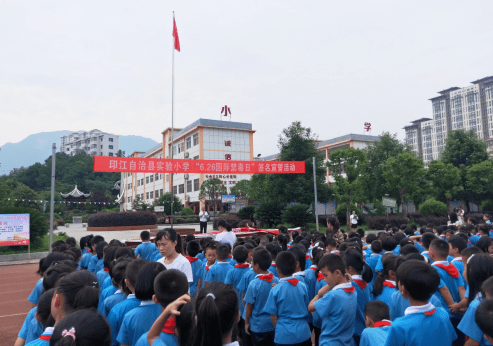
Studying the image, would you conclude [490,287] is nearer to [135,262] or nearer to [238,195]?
[135,262]

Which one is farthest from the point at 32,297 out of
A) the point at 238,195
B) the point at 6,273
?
the point at 238,195

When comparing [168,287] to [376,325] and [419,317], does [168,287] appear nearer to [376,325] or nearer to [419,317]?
[376,325]

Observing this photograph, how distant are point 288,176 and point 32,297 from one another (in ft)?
64.3

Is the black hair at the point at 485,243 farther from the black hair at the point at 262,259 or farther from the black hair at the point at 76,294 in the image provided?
the black hair at the point at 76,294

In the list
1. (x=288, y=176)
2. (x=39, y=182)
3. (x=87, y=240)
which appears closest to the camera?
(x=87, y=240)

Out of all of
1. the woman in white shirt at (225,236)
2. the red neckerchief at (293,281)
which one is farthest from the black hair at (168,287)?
the woman in white shirt at (225,236)

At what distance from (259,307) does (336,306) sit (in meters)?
0.91

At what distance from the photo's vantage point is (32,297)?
3.54 m

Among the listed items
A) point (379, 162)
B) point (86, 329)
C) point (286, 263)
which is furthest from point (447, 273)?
point (379, 162)

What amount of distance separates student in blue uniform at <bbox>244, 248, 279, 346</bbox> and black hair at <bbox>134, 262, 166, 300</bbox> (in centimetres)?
126

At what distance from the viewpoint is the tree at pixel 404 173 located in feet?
73.7

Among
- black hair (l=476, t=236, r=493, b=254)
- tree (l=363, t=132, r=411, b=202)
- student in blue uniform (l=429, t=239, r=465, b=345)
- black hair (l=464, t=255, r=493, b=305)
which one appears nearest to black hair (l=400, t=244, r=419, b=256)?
student in blue uniform (l=429, t=239, r=465, b=345)

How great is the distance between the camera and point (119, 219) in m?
26.0

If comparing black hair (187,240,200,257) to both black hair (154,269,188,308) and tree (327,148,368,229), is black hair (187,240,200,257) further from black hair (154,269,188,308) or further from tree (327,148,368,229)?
tree (327,148,368,229)
